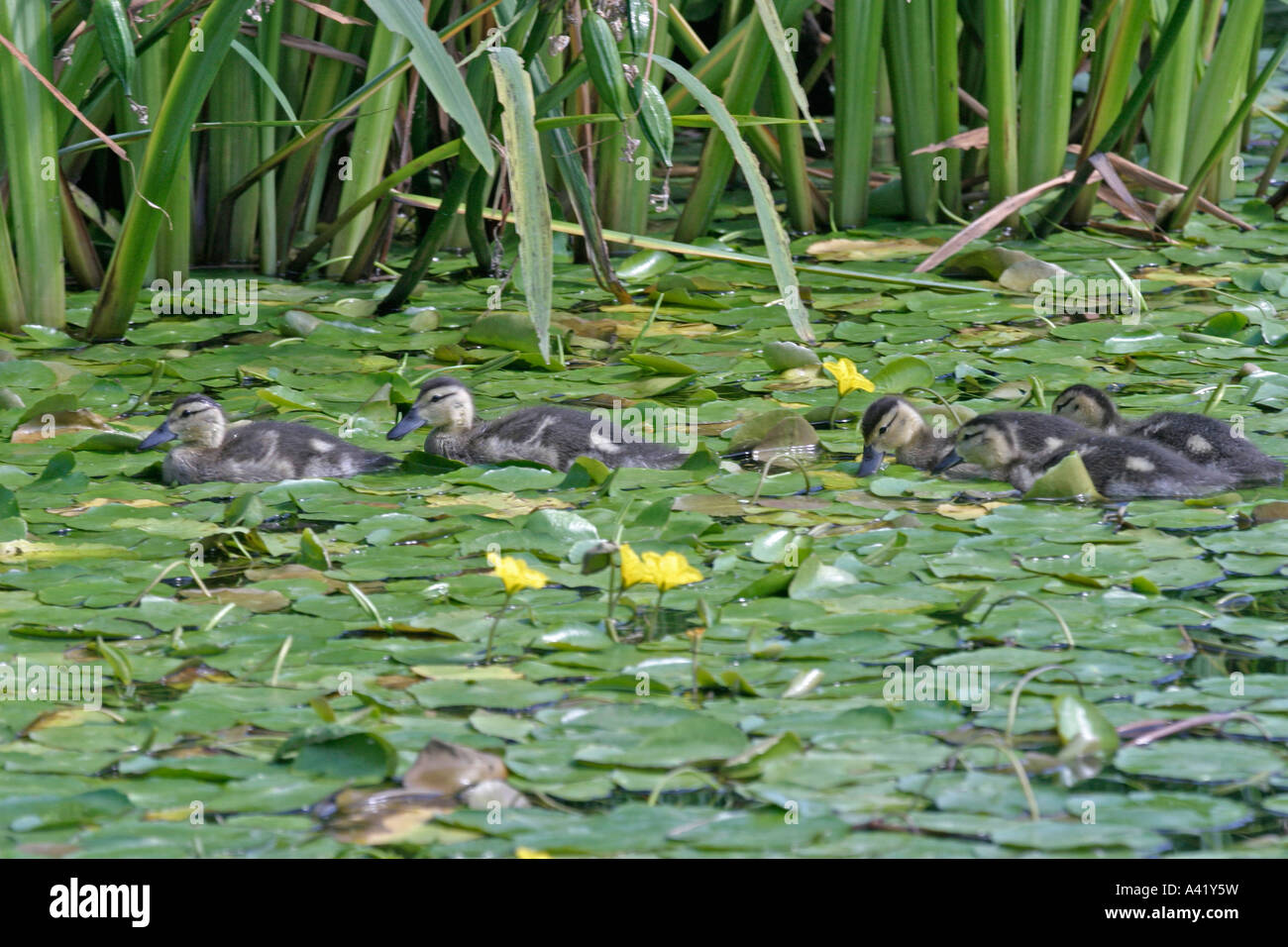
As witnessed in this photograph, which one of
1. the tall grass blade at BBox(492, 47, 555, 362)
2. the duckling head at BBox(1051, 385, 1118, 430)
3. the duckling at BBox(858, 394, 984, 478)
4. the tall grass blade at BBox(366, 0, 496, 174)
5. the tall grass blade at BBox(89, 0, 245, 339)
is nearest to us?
the tall grass blade at BBox(366, 0, 496, 174)

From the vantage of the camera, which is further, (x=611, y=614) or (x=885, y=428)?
(x=885, y=428)

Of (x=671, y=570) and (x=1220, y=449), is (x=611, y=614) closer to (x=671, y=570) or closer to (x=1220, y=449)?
(x=671, y=570)

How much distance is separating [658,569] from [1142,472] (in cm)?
171

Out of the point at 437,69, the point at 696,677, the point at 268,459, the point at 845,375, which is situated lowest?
the point at 696,677

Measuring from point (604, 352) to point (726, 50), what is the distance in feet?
5.30

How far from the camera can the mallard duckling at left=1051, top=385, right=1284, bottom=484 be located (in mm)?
4340

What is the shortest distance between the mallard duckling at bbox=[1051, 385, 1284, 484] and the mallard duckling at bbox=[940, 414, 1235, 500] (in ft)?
0.14

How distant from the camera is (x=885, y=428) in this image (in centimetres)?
462

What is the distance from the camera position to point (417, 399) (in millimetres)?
5008

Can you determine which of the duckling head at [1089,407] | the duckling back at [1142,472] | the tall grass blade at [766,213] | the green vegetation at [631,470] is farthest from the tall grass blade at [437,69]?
the duckling head at [1089,407]

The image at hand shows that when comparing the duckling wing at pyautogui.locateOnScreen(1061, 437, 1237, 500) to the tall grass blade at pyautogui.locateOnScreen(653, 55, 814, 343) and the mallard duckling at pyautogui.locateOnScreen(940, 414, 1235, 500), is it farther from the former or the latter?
the tall grass blade at pyautogui.locateOnScreen(653, 55, 814, 343)

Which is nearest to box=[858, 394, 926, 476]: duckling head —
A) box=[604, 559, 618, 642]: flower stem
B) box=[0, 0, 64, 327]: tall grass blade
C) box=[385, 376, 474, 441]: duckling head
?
box=[385, 376, 474, 441]: duckling head

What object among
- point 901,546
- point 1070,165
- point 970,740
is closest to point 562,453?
point 901,546

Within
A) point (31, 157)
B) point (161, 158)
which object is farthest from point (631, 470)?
point (31, 157)
